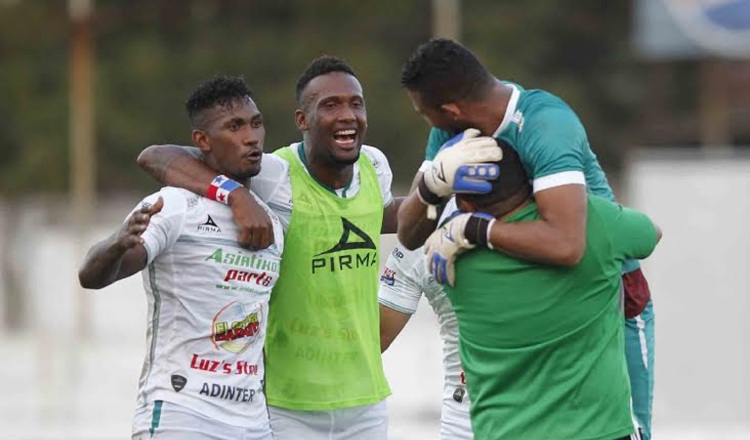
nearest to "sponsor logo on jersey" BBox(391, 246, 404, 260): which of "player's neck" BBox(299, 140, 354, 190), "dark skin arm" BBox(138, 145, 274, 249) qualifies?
"player's neck" BBox(299, 140, 354, 190)

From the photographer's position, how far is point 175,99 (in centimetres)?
3519

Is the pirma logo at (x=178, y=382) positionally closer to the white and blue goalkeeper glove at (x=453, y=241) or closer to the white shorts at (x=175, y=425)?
the white shorts at (x=175, y=425)

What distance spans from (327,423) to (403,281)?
2.53 feet

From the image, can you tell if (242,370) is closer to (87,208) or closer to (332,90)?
(332,90)

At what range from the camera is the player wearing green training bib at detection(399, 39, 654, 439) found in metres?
5.08

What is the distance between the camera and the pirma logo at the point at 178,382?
6211mm

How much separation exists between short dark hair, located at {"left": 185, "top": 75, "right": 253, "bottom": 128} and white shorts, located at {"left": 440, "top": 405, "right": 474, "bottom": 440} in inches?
65.0

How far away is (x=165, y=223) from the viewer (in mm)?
6137

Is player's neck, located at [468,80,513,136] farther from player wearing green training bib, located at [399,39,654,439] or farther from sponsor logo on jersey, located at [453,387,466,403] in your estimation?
sponsor logo on jersey, located at [453,387,466,403]

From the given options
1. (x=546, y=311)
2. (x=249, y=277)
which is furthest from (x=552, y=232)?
(x=249, y=277)

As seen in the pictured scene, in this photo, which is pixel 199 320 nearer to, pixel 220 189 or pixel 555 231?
pixel 220 189

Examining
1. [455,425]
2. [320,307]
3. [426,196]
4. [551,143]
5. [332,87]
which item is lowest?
[455,425]

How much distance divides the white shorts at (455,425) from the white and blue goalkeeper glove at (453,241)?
5.50ft

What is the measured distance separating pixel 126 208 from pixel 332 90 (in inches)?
1073
